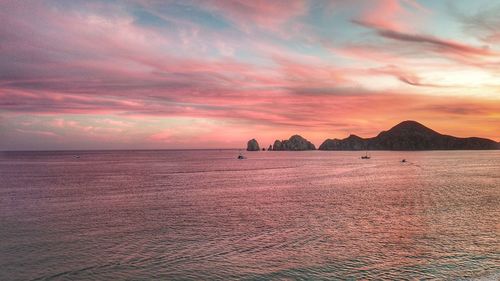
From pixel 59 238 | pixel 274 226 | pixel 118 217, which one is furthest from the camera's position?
pixel 118 217

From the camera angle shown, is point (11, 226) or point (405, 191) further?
point (405, 191)

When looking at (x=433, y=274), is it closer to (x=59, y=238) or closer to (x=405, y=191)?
(x=59, y=238)

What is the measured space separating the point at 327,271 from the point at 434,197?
45.4 m

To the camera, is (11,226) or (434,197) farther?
(434,197)

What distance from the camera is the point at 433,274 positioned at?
25.2m

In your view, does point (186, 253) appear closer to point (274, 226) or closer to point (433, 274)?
point (274, 226)

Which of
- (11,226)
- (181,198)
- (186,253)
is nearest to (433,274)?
(186,253)

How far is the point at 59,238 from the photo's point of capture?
35.2 m

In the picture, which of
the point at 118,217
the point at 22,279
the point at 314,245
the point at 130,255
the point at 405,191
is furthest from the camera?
the point at 405,191

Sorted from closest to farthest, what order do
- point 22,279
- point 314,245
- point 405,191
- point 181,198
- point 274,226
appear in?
point 22,279
point 314,245
point 274,226
point 181,198
point 405,191

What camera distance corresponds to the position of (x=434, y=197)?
209 feet

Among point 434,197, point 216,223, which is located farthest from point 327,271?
point 434,197

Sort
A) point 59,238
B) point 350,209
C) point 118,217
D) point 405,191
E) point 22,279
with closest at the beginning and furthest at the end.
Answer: point 22,279 → point 59,238 → point 118,217 → point 350,209 → point 405,191

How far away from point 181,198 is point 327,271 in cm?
4110
